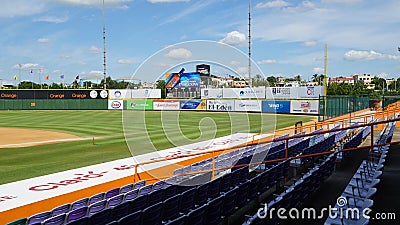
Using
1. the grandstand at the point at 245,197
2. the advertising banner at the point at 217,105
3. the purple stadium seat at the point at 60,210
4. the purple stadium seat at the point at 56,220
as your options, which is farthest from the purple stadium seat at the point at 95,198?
the advertising banner at the point at 217,105

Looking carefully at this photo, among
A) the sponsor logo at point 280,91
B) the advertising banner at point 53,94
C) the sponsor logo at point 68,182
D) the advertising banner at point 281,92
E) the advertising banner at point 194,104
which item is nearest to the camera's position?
the sponsor logo at point 68,182

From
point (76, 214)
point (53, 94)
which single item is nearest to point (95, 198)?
point (76, 214)

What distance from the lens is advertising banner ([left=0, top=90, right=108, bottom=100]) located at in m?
62.3

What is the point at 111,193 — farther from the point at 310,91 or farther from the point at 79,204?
the point at 310,91

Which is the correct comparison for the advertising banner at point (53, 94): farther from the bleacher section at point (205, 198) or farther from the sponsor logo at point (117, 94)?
the bleacher section at point (205, 198)

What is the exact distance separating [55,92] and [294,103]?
40.8 meters

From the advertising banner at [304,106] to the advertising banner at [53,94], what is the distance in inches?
1290

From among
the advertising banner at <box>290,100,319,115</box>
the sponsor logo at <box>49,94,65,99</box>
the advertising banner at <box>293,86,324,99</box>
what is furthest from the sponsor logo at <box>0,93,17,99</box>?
the advertising banner at <box>293,86,324,99</box>

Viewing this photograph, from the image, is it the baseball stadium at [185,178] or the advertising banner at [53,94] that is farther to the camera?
the advertising banner at [53,94]

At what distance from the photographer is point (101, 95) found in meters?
63.0

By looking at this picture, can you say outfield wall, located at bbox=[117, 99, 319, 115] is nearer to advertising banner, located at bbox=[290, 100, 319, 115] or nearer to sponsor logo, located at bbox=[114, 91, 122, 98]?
advertising banner, located at bbox=[290, 100, 319, 115]

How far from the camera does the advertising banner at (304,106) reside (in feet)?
152

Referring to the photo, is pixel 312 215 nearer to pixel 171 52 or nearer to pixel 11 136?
pixel 171 52

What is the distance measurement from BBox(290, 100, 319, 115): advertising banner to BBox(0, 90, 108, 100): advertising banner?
32.8 metres
